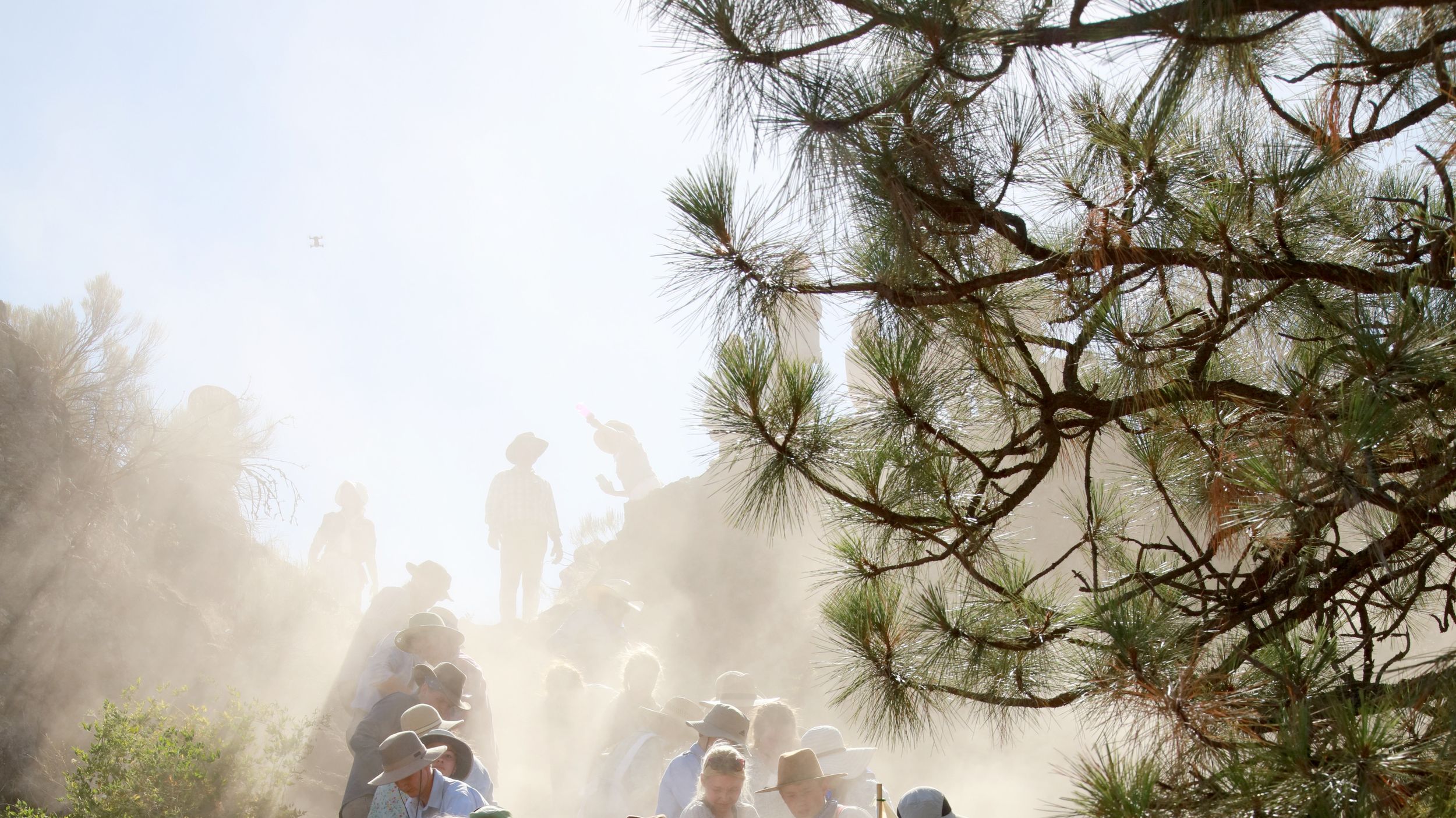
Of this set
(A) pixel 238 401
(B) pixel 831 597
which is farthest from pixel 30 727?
(B) pixel 831 597

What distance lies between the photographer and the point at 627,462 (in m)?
17.5

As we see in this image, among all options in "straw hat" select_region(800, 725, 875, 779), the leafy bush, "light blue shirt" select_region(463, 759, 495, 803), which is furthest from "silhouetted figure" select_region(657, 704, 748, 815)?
the leafy bush

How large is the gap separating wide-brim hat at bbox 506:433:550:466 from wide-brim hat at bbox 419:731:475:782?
827cm

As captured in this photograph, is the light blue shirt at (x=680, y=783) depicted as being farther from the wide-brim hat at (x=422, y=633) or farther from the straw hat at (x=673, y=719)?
the wide-brim hat at (x=422, y=633)

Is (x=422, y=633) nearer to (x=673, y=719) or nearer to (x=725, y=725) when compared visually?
(x=673, y=719)

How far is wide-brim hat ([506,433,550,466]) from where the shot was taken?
12438mm

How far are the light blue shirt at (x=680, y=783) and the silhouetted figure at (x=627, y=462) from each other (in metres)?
12.4

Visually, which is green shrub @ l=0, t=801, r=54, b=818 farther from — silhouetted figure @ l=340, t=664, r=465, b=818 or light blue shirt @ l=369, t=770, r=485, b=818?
light blue shirt @ l=369, t=770, r=485, b=818

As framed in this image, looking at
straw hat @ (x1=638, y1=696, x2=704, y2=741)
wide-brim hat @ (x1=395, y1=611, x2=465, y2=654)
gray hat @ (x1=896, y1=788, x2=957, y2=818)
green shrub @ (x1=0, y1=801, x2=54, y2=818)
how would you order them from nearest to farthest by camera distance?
gray hat @ (x1=896, y1=788, x2=957, y2=818) → green shrub @ (x1=0, y1=801, x2=54, y2=818) → wide-brim hat @ (x1=395, y1=611, x2=465, y2=654) → straw hat @ (x1=638, y1=696, x2=704, y2=741)

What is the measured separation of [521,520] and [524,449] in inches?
34.2

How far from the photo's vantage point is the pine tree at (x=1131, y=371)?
2070mm

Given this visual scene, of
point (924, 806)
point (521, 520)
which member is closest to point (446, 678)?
point (924, 806)

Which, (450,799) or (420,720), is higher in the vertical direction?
(420,720)

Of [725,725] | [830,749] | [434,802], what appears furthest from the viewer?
[830,749]
